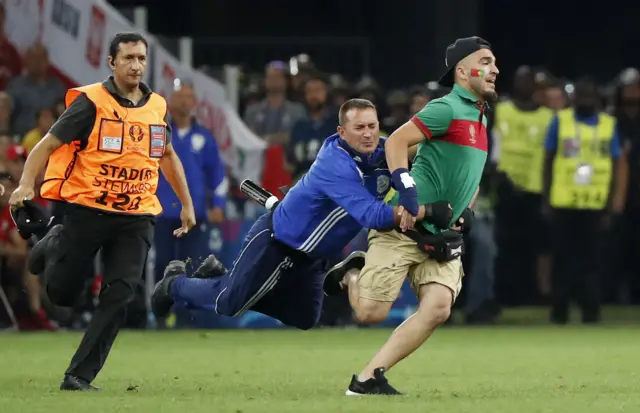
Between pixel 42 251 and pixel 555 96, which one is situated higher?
pixel 555 96

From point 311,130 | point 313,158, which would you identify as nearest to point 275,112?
point 311,130

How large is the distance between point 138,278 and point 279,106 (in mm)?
8030

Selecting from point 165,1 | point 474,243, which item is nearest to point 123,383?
point 474,243

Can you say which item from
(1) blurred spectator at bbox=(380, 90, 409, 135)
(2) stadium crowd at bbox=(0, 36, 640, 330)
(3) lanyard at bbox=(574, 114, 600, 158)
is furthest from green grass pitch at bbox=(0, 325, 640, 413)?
(1) blurred spectator at bbox=(380, 90, 409, 135)

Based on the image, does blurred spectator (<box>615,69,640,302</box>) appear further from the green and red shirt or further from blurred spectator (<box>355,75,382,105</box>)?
the green and red shirt

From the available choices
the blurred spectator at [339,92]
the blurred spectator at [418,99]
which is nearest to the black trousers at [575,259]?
the blurred spectator at [418,99]

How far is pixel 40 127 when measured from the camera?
16969 millimetres

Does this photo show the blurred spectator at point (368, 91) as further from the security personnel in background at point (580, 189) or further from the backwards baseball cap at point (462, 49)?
the backwards baseball cap at point (462, 49)

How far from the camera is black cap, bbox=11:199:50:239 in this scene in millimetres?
10867

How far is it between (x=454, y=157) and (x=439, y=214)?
0.39 metres

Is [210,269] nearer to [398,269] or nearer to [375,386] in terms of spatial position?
[398,269]

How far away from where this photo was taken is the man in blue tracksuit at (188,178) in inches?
661

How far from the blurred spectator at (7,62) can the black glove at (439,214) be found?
29.0 ft

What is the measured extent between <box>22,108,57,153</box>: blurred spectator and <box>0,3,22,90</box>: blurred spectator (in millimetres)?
1030
